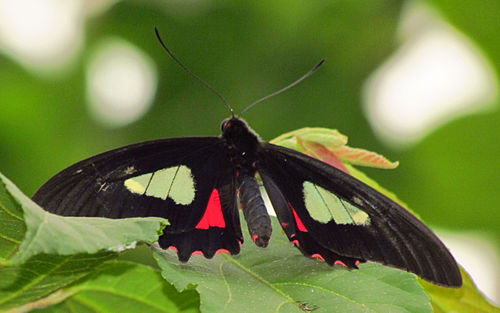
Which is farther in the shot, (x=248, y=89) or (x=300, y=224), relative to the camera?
(x=248, y=89)

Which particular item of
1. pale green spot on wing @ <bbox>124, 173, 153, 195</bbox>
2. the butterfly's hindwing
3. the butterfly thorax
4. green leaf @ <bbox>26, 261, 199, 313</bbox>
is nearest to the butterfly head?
the butterfly thorax

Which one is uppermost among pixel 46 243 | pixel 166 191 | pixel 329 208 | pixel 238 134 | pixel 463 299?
pixel 238 134

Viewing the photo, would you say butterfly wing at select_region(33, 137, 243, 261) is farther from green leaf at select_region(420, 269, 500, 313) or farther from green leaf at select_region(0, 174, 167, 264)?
green leaf at select_region(420, 269, 500, 313)

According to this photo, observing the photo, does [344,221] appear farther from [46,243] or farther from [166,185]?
[46,243]

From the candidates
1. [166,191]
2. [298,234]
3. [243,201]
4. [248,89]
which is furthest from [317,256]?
[248,89]

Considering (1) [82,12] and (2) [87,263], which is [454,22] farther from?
(2) [87,263]

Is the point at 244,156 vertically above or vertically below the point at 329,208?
above

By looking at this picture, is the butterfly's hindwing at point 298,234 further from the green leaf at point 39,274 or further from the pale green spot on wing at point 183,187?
the green leaf at point 39,274
